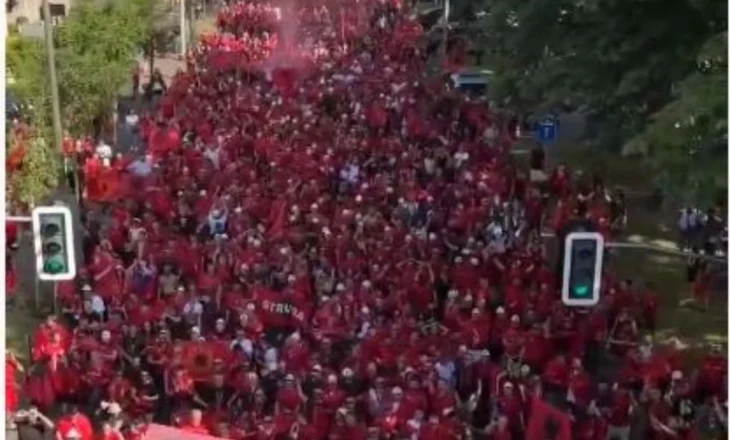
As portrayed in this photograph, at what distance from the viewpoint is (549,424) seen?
15.5m

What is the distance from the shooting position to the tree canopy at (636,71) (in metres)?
15.1

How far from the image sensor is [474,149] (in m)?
27.7

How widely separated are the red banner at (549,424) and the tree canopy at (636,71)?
2260 mm

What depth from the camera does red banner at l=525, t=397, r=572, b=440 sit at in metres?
15.4

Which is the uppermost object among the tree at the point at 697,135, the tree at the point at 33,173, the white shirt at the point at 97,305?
the tree at the point at 697,135

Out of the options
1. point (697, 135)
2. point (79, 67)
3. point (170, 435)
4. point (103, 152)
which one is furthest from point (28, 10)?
point (697, 135)

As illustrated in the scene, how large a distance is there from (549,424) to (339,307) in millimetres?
3694

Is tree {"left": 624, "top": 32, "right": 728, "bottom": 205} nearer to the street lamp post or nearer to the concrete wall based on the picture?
the street lamp post

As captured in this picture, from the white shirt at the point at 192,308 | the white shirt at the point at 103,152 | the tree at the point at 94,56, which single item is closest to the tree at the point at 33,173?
the white shirt at the point at 103,152

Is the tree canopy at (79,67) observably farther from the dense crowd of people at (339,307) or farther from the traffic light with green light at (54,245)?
the traffic light with green light at (54,245)

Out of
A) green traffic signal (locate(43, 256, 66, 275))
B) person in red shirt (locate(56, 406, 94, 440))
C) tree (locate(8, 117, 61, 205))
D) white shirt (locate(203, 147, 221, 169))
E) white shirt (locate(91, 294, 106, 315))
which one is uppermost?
green traffic signal (locate(43, 256, 66, 275))

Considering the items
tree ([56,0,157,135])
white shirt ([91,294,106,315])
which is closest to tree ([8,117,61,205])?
white shirt ([91,294,106,315])

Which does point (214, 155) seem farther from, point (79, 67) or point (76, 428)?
point (76, 428)

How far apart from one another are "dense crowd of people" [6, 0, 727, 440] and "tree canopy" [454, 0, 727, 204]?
1847 millimetres
